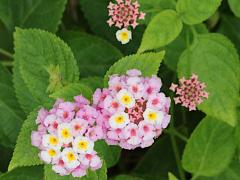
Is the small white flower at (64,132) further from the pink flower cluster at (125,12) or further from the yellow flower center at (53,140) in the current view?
the pink flower cluster at (125,12)

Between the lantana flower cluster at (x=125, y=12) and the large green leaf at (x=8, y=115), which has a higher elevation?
the lantana flower cluster at (x=125, y=12)

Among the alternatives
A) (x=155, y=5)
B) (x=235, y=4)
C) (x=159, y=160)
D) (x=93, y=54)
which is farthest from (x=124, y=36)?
(x=159, y=160)

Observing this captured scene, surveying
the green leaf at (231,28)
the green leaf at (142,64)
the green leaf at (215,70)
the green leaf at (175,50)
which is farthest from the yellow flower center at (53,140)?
the green leaf at (231,28)

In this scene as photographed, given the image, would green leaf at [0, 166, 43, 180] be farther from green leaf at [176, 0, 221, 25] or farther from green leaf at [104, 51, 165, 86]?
green leaf at [176, 0, 221, 25]

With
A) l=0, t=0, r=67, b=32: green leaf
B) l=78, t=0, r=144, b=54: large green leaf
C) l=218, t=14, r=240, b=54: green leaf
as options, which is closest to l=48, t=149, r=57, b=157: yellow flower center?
l=0, t=0, r=67, b=32: green leaf

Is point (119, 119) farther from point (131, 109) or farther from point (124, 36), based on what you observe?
point (124, 36)

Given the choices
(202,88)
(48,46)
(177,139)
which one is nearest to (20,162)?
(48,46)
